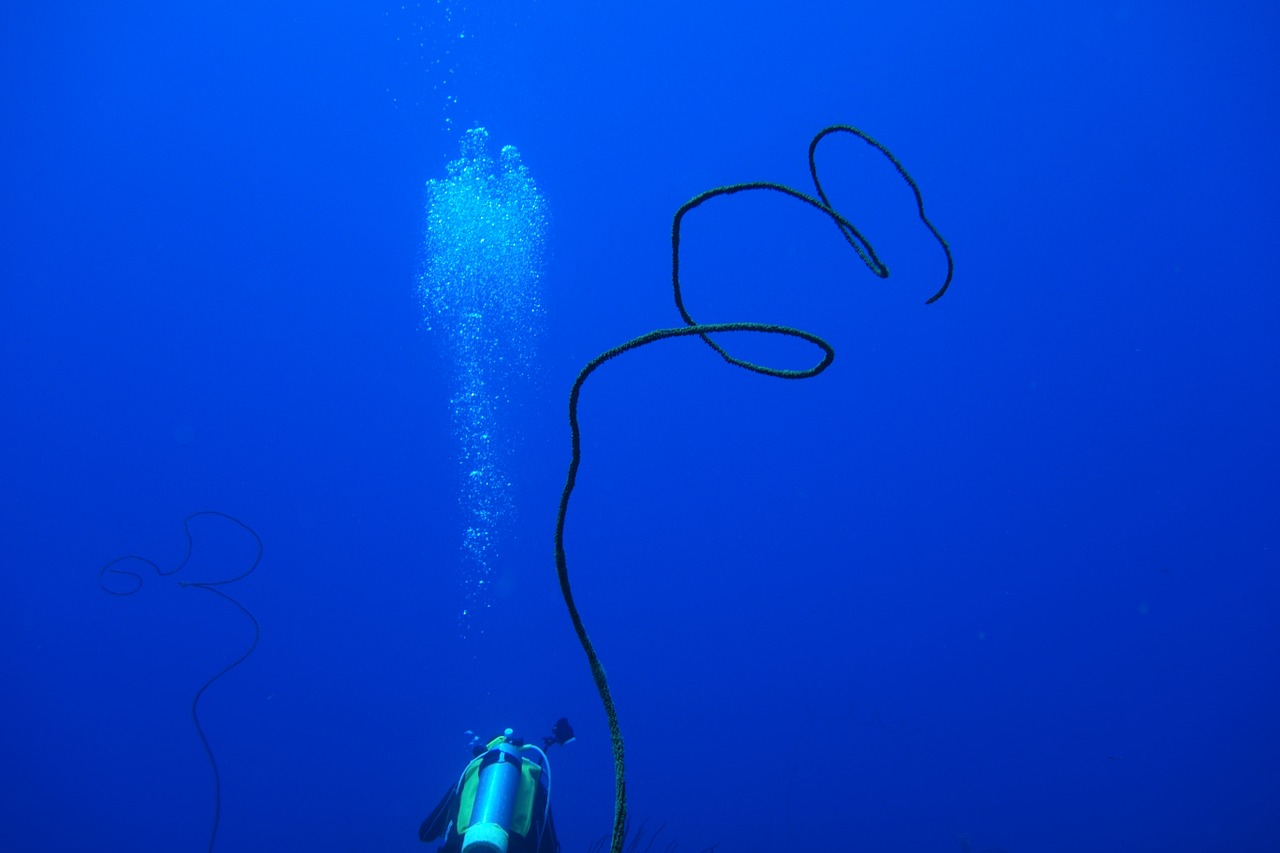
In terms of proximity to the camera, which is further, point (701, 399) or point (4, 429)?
point (701, 399)

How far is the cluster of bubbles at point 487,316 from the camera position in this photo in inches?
225

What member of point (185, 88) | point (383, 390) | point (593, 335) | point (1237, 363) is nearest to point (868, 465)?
point (593, 335)

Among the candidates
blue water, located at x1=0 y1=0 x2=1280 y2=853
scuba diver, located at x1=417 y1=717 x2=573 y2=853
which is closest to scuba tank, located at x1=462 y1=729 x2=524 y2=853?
scuba diver, located at x1=417 y1=717 x2=573 y2=853

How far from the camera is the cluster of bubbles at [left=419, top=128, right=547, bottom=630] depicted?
570 cm

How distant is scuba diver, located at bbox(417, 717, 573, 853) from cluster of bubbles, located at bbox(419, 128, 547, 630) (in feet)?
9.62

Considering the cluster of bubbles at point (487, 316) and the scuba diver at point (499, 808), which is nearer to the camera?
the scuba diver at point (499, 808)

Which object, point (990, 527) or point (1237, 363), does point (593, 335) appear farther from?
point (1237, 363)

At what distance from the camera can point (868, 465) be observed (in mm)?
6023

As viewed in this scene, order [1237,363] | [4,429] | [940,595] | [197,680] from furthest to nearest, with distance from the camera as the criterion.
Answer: [940,595] → [1237,363] → [197,680] → [4,429]

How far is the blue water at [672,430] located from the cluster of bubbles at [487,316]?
145 mm

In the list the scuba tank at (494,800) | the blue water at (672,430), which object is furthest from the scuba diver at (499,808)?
the blue water at (672,430)

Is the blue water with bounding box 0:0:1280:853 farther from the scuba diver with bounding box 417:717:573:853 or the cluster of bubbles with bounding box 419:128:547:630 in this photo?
the scuba diver with bounding box 417:717:573:853

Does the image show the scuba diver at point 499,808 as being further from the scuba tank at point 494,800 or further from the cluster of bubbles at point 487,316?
the cluster of bubbles at point 487,316

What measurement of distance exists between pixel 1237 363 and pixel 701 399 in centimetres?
435
